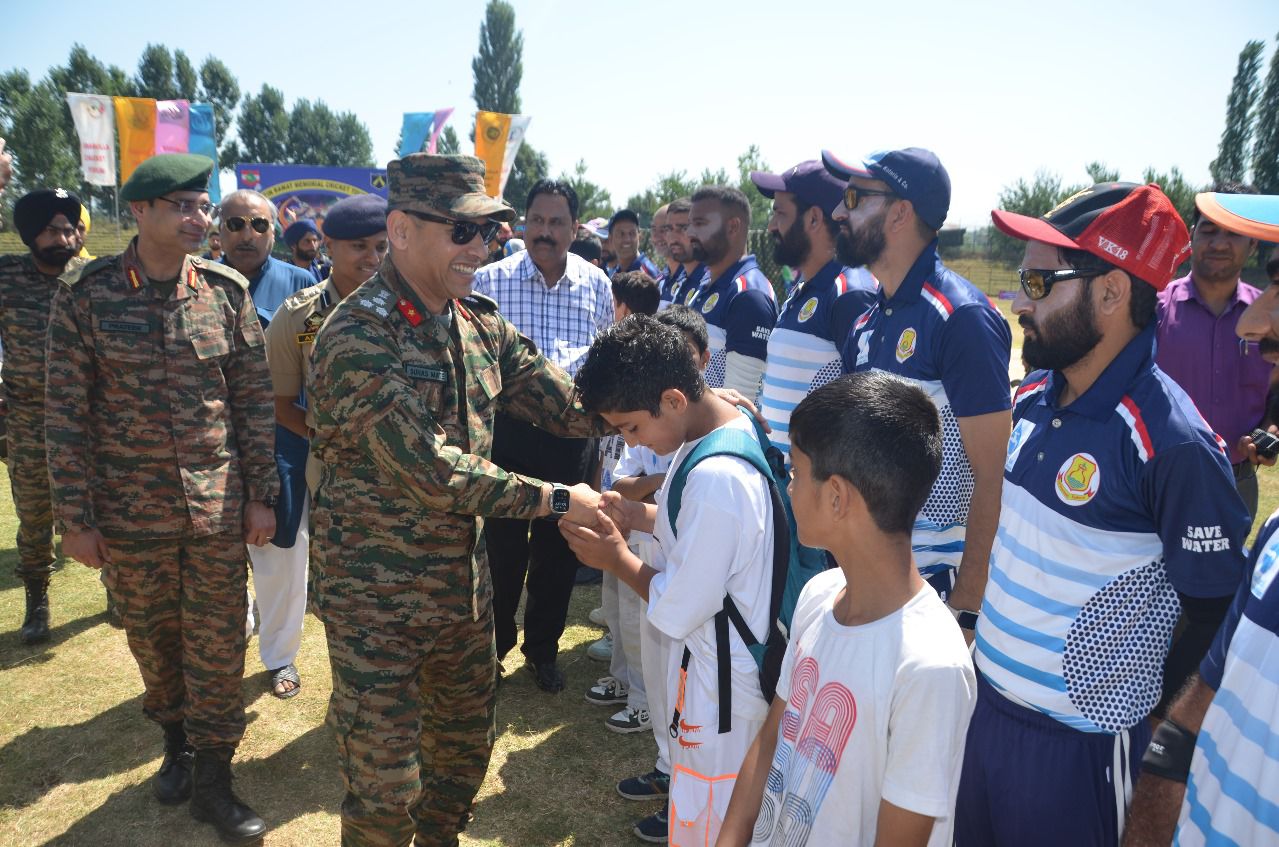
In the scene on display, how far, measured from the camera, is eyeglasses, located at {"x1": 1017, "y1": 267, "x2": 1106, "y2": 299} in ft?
7.17

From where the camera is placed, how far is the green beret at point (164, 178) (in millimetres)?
3307

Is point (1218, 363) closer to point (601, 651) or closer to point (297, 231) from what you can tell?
point (601, 651)

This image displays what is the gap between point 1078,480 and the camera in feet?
6.61

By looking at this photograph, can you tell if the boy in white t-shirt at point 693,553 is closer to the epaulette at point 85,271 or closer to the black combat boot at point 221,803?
the black combat boot at point 221,803

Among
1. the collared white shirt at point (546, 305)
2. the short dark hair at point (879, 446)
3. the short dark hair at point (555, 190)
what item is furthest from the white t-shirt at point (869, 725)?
the short dark hair at point (555, 190)

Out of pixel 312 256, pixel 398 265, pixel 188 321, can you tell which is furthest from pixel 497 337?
pixel 312 256

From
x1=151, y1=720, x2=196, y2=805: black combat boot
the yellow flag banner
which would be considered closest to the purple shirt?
x1=151, y1=720, x2=196, y2=805: black combat boot

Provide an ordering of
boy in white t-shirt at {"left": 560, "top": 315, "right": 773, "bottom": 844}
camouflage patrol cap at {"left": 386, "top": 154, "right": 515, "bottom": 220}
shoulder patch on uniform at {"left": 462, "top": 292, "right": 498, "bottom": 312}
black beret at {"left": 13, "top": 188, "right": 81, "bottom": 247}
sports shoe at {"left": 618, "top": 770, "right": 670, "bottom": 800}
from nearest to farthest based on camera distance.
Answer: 1. boy in white t-shirt at {"left": 560, "top": 315, "right": 773, "bottom": 844}
2. camouflage patrol cap at {"left": 386, "top": 154, "right": 515, "bottom": 220}
3. shoulder patch on uniform at {"left": 462, "top": 292, "right": 498, "bottom": 312}
4. sports shoe at {"left": 618, "top": 770, "right": 670, "bottom": 800}
5. black beret at {"left": 13, "top": 188, "right": 81, "bottom": 247}

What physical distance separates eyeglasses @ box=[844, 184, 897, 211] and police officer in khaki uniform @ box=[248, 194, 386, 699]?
2.29 meters

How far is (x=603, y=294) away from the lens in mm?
5262

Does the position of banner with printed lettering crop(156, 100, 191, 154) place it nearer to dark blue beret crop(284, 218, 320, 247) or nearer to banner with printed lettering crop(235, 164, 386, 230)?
banner with printed lettering crop(235, 164, 386, 230)

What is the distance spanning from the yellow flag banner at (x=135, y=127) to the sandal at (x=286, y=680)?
1606 cm

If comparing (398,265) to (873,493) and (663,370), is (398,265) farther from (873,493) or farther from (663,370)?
(873,493)

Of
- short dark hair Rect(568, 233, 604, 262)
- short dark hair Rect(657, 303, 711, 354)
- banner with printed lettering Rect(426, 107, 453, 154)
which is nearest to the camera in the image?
short dark hair Rect(657, 303, 711, 354)
